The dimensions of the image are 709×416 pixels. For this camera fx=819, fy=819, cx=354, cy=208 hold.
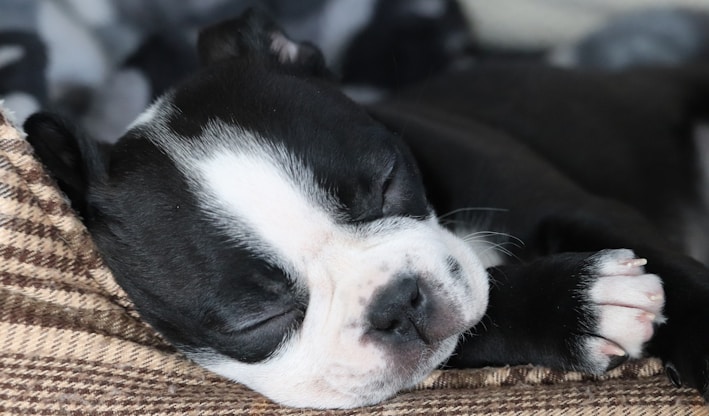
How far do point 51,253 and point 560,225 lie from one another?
944mm

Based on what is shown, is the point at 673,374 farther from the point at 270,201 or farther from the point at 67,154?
the point at 67,154

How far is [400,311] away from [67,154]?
688 mm

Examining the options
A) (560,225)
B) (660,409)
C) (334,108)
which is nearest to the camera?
(660,409)

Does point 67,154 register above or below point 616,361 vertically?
above

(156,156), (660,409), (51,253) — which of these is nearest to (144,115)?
(156,156)

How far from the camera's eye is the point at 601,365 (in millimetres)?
1314

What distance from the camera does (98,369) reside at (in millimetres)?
1338

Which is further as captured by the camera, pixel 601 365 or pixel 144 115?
pixel 144 115

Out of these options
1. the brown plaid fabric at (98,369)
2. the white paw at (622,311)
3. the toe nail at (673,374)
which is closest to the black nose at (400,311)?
the brown plaid fabric at (98,369)

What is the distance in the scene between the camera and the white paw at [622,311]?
131 cm

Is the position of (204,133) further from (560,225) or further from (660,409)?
(660,409)

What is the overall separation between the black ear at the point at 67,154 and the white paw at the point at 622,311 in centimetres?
89

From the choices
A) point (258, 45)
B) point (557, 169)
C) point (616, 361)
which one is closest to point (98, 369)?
point (258, 45)

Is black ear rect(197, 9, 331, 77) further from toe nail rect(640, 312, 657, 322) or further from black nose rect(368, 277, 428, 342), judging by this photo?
toe nail rect(640, 312, 657, 322)
